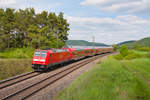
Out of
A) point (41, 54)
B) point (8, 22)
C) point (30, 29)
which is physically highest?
point (8, 22)

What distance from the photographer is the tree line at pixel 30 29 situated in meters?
43.1

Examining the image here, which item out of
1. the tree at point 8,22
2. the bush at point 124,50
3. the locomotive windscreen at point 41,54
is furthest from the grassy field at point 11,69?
the bush at point 124,50

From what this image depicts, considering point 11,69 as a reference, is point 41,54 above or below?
above

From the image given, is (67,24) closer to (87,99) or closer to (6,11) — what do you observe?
(6,11)

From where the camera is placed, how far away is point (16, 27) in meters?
48.0

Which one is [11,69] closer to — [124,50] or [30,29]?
[30,29]

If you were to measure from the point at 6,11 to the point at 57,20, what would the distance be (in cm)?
1643

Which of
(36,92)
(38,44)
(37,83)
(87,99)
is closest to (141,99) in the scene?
(87,99)

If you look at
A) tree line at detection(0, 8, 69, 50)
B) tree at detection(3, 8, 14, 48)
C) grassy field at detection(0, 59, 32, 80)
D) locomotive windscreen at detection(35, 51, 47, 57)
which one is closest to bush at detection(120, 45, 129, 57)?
tree line at detection(0, 8, 69, 50)

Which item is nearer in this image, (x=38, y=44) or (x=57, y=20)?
(x=38, y=44)

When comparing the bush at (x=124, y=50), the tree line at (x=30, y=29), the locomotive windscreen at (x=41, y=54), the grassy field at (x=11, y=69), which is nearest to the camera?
the grassy field at (x=11, y=69)

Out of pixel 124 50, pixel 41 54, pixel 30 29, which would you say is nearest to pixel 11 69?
pixel 41 54

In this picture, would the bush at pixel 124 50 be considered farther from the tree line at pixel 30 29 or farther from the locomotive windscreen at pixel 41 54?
the locomotive windscreen at pixel 41 54

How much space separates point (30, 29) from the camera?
4331cm
